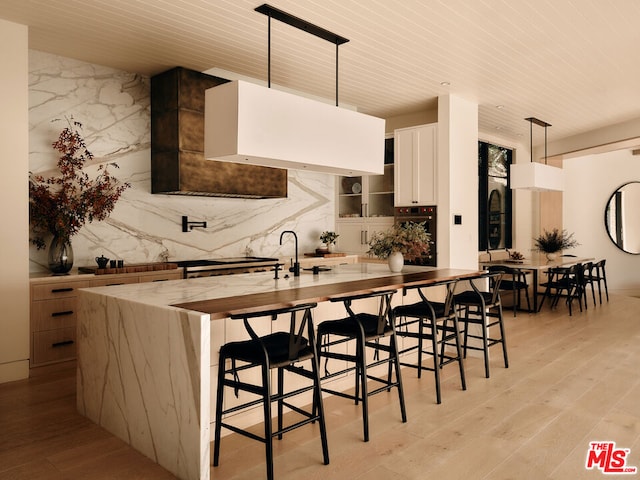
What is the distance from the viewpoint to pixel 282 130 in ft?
11.6

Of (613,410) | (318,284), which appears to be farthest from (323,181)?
(613,410)

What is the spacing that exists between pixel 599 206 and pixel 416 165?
5.96 meters

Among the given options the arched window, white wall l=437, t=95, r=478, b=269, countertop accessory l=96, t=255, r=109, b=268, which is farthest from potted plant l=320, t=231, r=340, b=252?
countertop accessory l=96, t=255, r=109, b=268

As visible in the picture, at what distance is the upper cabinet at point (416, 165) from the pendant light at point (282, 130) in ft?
8.30

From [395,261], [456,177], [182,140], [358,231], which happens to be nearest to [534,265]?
[456,177]

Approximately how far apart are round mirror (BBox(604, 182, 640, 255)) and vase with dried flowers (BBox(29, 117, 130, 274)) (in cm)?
962

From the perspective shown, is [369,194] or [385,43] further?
[369,194]

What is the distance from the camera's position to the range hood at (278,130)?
3352mm

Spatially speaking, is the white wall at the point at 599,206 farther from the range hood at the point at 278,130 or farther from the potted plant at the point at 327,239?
the range hood at the point at 278,130

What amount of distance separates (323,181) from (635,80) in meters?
4.15

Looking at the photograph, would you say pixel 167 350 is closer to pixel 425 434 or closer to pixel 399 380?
pixel 399 380

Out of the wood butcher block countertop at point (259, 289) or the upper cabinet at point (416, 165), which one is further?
the upper cabinet at point (416, 165)

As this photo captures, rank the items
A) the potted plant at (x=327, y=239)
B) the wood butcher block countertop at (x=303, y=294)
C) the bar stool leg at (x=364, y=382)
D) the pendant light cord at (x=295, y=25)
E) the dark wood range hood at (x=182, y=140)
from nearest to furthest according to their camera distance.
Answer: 1. the wood butcher block countertop at (x=303, y=294)
2. the bar stool leg at (x=364, y=382)
3. the pendant light cord at (x=295, y=25)
4. the dark wood range hood at (x=182, y=140)
5. the potted plant at (x=327, y=239)
